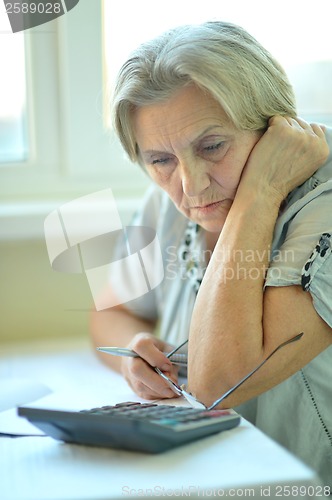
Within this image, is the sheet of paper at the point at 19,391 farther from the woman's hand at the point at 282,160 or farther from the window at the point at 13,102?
the window at the point at 13,102

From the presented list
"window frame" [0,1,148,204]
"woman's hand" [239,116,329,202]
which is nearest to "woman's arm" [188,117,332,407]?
"woman's hand" [239,116,329,202]

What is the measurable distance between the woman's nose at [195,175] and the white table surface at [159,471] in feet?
1.55

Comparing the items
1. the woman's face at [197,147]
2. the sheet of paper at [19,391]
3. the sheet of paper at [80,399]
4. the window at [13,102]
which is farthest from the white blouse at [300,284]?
the window at [13,102]

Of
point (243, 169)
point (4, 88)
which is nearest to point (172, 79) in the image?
point (243, 169)

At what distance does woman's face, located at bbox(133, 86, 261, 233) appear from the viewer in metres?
1.22

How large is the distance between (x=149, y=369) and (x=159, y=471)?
0.44m

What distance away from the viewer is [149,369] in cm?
119

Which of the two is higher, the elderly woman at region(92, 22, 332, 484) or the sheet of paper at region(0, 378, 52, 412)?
the elderly woman at region(92, 22, 332, 484)

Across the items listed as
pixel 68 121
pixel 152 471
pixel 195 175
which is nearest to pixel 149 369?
pixel 195 175

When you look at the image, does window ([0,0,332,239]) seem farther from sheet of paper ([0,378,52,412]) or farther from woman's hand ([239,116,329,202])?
woman's hand ([239,116,329,202])

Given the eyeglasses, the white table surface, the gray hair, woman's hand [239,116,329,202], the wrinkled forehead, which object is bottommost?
the eyeglasses

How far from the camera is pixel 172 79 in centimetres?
121

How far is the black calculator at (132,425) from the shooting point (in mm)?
775

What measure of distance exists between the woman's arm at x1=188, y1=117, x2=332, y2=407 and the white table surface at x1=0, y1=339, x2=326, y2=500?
0.21m
